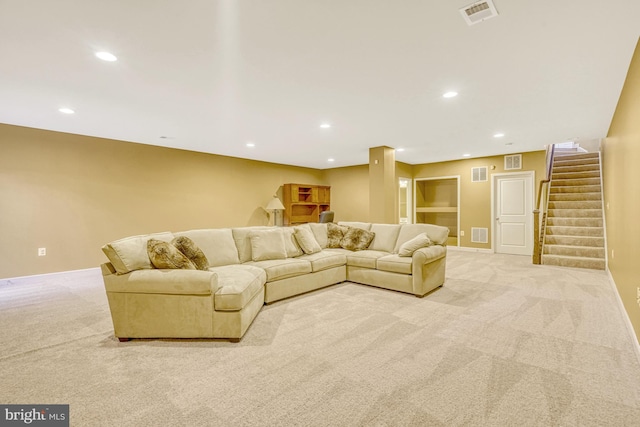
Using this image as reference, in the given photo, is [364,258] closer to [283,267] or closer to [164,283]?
[283,267]

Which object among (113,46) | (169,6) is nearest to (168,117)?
(113,46)

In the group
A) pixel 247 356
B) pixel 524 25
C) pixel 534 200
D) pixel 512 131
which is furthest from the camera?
pixel 534 200

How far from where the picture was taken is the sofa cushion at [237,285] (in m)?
2.47

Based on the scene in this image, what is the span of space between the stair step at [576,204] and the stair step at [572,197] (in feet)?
0.31

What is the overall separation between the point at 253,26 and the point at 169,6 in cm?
53

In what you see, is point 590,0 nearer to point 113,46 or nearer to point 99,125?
point 113,46

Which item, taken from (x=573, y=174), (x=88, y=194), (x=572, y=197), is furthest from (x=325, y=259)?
(x=573, y=174)

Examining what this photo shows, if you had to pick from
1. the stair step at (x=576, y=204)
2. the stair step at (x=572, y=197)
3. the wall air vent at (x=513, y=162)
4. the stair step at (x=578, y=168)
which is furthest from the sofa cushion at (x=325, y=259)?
the stair step at (x=578, y=168)

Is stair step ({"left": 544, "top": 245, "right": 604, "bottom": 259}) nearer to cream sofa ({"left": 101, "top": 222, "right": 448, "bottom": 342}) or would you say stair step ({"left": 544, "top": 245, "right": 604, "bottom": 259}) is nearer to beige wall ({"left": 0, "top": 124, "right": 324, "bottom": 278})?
cream sofa ({"left": 101, "top": 222, "right": 448, "bottom": 342})

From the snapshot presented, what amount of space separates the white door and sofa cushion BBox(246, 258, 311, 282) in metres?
5.73

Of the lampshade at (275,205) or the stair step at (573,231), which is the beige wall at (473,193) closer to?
the stair step at (573,231)

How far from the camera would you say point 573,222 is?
19.7ft

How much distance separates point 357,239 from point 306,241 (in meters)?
0.87

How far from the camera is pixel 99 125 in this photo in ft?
14.5
